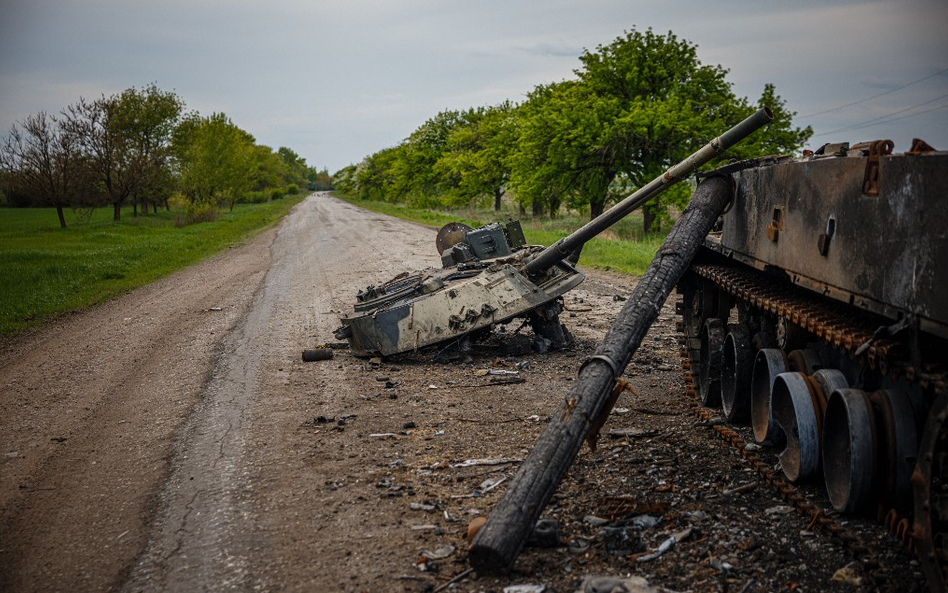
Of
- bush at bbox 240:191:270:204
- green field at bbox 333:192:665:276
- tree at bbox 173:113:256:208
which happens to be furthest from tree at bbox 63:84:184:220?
bush at bbox 240:191:270:204

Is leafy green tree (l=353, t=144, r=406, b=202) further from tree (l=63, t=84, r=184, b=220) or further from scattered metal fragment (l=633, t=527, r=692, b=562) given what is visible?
scattered metal fragment (l=633, t=527, r=692, b=562)

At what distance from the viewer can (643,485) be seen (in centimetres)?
573

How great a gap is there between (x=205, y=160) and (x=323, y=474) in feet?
156

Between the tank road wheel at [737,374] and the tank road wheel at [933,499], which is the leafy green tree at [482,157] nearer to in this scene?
the tank road wheel at [737,374]

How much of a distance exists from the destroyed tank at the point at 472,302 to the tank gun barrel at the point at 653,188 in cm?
2

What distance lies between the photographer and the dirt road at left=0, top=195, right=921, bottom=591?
181 inches

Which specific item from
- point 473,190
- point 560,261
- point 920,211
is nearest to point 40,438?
point 560,261

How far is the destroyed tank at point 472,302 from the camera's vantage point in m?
9.93

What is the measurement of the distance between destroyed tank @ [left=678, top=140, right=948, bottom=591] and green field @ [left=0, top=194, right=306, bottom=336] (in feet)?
39.5

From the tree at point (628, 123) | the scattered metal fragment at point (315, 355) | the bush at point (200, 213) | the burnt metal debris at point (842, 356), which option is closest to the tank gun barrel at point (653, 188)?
the burnt metal debris at point (842, 356)

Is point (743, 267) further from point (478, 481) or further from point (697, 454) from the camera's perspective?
point (478, 481)

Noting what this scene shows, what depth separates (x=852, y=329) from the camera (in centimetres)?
464

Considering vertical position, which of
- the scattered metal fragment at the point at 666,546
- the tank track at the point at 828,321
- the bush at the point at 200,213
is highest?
the bush at the point at 200,213

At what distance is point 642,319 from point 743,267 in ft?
8.06
